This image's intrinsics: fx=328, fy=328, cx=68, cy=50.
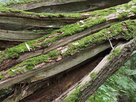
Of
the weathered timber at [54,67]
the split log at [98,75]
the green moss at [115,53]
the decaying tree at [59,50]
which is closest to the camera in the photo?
the weathered timber at [54,67]

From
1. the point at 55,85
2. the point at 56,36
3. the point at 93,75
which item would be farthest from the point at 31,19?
the point at 93,75

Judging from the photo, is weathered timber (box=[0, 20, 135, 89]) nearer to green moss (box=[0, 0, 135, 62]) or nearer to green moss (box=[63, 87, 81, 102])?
green moss (box=[0, 0, 135, 62])

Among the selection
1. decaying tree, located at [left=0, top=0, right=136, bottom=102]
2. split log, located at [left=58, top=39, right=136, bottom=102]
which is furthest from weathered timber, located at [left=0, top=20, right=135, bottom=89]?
split log, located at [left=58, top=39, right=136, bottom=102]

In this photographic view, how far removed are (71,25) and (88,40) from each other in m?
0.24

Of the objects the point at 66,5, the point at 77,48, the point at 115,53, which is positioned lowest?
the point at 115,53

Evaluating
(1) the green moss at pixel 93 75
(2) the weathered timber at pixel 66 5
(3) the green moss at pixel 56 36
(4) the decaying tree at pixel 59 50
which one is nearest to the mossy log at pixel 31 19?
(4) the decaying tree at pixel 59 50

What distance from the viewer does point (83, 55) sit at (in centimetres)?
286

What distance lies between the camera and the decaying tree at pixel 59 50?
2571mm

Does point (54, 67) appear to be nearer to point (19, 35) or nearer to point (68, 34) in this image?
point (68, 34)

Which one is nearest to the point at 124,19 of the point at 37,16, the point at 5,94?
the point at 37,16

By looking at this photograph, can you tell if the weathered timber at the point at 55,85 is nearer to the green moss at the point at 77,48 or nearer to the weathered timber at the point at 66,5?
the green moss at the point at 77,48

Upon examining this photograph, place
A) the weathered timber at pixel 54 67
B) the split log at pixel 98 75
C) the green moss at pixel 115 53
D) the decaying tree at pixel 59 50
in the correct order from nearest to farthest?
1. the weathered timber at pixel 54 67
2. the decaying tree at pixel 59 50
3. the split log at pixel 98 75
4. the green moss at pixel 115 53

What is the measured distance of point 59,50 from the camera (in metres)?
2.65

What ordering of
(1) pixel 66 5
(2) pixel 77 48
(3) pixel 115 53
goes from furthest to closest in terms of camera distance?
(1) pixel 66 5, (3) pixel 115 53, (2) pixel 77 48
